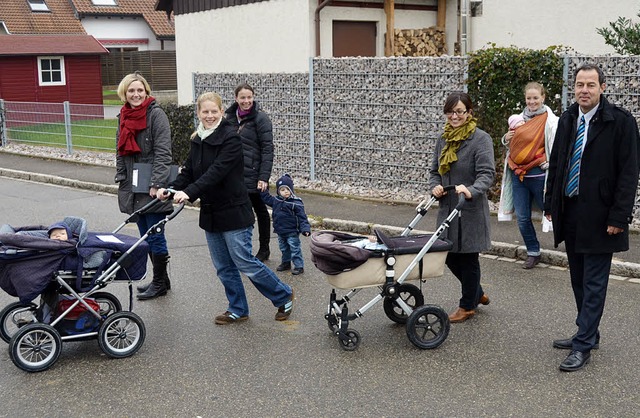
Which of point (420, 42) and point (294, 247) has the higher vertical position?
point (420, 42)

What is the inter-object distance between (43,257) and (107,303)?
0.89m

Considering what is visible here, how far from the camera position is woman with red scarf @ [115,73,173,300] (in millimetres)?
6906

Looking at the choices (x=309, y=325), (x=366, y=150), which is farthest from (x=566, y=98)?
(x=309, y=325)

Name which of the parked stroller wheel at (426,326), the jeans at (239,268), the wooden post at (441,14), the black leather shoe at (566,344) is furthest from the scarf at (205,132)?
the wooden post at (441,14)

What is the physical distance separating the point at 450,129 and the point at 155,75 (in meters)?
39.5

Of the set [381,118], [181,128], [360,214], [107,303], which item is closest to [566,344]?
[107,303]

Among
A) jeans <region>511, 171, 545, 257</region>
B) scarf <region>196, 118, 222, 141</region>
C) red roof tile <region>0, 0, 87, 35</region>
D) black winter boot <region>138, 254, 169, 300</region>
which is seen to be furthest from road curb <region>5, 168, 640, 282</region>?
red roof tile <region>0, 0, 87, 35</region>

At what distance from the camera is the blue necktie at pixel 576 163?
5.31 metres

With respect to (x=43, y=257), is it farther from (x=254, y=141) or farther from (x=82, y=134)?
(x=82, y=134)

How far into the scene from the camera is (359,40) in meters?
18.1

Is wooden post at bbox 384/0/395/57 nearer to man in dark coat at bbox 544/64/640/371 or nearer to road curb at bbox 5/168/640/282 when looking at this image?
road curb at bbox 5/168/640/282

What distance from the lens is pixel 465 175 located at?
6.09m

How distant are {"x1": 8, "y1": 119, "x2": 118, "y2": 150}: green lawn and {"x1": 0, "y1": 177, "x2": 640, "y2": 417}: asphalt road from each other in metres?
11.1

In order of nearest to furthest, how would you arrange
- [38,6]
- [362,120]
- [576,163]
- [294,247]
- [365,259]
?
[576,163], [365,259], [294,247], [362,120], [38,6]
